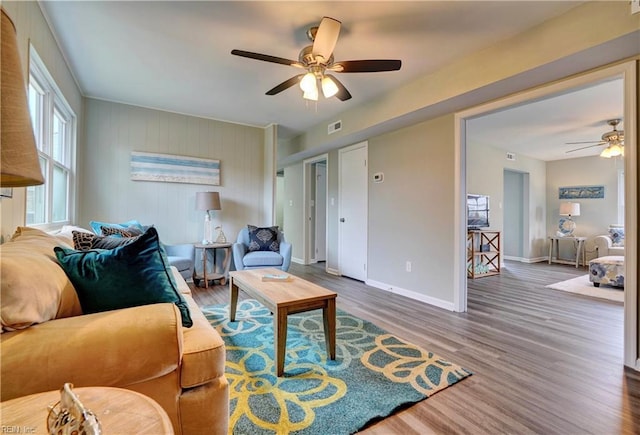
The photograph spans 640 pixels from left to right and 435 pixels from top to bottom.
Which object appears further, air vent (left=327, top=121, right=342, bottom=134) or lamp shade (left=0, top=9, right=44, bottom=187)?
air vent (left=327, top=121, right=342, bottom=134)

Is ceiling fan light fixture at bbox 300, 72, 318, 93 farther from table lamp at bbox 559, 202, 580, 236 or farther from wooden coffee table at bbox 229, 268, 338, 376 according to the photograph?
table lamp at bbox 559, 202, 580, 236

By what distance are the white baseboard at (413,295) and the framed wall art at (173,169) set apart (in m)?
2.89

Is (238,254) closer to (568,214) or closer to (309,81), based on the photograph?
(309,81)

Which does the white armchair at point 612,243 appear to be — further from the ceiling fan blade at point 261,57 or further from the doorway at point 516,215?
the ceiling fan blade at point 261,57

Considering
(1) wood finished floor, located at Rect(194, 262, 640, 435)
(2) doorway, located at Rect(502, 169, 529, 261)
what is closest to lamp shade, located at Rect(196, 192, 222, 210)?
(1) wood finished floor, located at Rect(194, 262, 640, 435)

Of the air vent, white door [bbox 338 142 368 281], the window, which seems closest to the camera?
the window

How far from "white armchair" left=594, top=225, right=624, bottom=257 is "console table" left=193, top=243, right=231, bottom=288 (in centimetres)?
652

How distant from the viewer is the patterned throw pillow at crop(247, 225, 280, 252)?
4094 millimetres

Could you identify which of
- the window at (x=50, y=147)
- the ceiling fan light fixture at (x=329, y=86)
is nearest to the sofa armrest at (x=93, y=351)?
the window at (x=50, y=147)

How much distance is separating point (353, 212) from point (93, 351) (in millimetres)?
3986

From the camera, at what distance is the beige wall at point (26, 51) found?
5.24 feet

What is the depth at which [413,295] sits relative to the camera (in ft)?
11.8

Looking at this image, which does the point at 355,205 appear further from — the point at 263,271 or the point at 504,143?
the point at 504,143

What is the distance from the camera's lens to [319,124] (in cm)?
466
